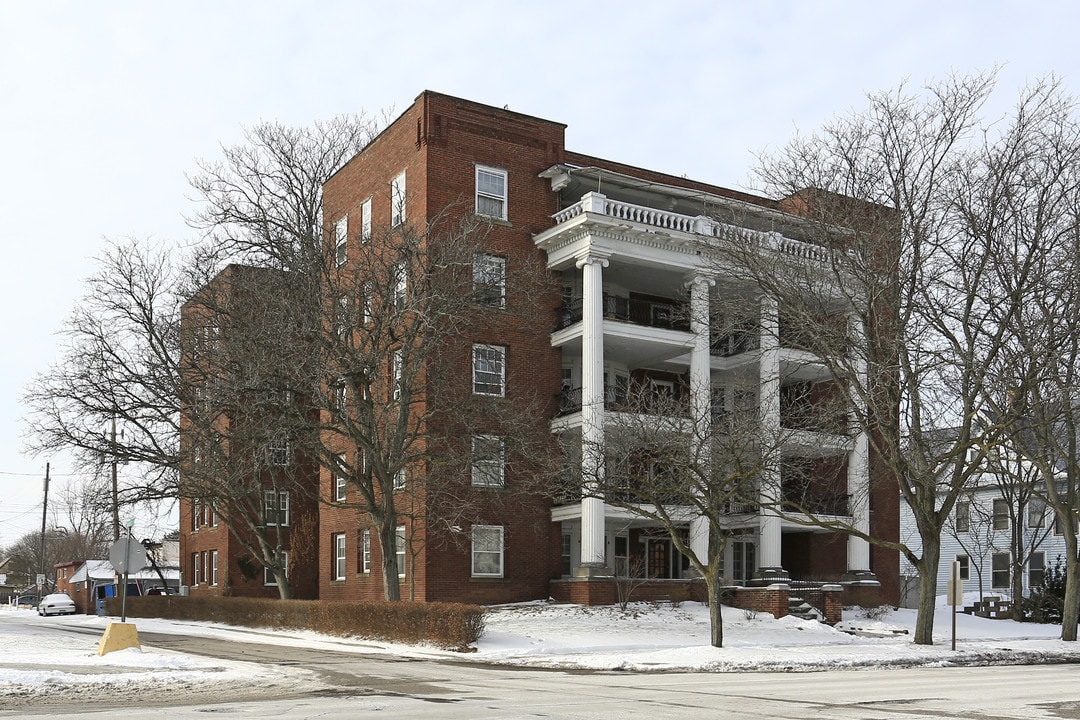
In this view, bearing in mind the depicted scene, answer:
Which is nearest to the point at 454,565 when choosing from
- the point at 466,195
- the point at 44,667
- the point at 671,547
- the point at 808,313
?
the point at 671,547

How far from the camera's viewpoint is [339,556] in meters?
42.3

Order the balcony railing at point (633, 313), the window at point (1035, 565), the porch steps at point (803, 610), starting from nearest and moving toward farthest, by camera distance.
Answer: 1. the porch steps at point (803, 610)
2. the balcony railing at point (633, 313)
3. the window at point (1035, 565)

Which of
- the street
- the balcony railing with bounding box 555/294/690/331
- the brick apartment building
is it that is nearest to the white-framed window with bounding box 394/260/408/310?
the brick apartment building

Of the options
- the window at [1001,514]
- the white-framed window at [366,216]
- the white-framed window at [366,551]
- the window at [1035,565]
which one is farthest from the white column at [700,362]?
the window at [1001,514]

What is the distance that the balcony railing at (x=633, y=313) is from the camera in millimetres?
38500

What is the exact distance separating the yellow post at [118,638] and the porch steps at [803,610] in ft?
66.6

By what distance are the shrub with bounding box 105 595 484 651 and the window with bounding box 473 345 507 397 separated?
8.58m

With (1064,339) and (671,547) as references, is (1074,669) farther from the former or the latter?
(671,547)

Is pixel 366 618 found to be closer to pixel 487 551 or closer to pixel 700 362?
pixel 487 551

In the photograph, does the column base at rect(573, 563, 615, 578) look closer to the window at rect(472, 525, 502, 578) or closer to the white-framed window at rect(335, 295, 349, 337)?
the window at rect(472, 525, 502, 578)

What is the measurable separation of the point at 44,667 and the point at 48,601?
4772cm

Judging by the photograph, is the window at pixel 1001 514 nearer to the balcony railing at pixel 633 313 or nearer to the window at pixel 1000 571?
the window at pixel 1000 571

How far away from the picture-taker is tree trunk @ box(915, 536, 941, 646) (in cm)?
2797

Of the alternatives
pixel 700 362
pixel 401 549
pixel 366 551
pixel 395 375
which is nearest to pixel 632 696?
pixel 395 375
